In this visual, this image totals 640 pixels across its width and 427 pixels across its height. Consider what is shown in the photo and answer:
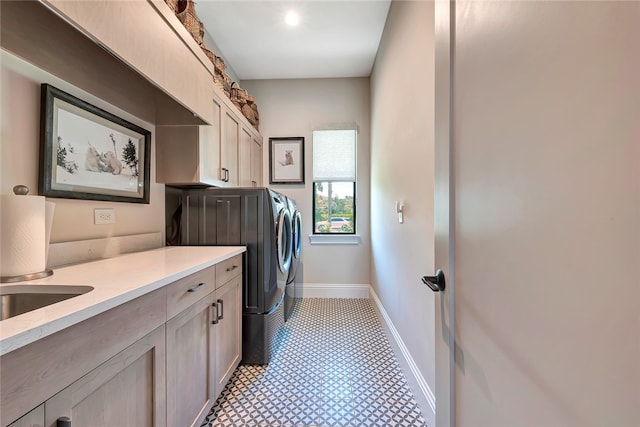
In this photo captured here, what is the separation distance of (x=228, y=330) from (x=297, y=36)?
106 inches

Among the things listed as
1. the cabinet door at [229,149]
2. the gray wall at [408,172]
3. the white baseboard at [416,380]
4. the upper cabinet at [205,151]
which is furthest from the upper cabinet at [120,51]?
the white baseboard at [416,380]

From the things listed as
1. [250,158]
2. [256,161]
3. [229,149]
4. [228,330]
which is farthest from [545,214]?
[256,161]

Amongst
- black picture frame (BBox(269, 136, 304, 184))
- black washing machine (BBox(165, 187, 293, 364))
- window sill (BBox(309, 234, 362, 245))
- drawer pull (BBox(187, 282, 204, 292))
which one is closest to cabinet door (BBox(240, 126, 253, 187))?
black picture frame (BBox(269, 136, 304, 184))

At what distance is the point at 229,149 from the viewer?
2.33 meters

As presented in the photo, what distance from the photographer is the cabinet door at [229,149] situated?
86.7 inches

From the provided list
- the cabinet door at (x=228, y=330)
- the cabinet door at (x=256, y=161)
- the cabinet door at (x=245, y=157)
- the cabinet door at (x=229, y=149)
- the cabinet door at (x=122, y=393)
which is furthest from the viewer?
the cabinet door at (x=256, y=161)

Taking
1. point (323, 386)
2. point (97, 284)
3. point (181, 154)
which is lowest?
point (323, 386)

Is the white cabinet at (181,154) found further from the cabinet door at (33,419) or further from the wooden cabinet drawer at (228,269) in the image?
the cabinet door at (33,419)

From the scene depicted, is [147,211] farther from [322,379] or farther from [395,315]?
[395,315]

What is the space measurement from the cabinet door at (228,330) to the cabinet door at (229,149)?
3.05 feet

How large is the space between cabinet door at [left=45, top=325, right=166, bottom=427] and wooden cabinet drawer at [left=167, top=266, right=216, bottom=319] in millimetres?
103

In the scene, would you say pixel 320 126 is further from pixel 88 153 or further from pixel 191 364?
pixel 191 364

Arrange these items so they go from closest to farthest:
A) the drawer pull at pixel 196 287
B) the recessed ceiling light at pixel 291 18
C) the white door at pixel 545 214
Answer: the white door at pixel 545 214, the drawer pull at pixel 196 287, the recessed ceiling light at pixel 291 18

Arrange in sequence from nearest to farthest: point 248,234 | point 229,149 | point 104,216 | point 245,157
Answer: point 104,216
point 248,234
point 229,149
point 245,157
